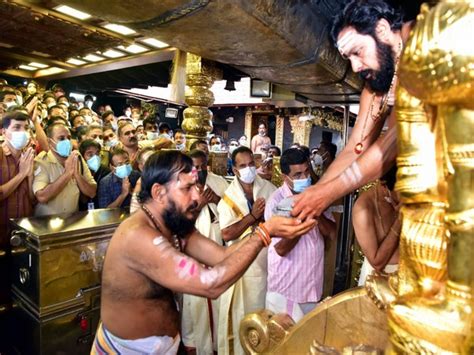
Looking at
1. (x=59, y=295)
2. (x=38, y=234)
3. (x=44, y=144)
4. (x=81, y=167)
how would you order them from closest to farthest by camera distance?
(x=38, y=234) → (x=59, y=295) → (x=81, y=167) → (x=44, y=144)

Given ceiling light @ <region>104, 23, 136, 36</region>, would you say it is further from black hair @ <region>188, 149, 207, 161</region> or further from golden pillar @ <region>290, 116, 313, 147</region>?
golden pillar @ <region>290, 116, 313, 147</region>

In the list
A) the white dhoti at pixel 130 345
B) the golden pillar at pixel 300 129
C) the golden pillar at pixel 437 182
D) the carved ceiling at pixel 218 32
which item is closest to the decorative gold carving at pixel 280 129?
the golden pillar at pixel 300 129

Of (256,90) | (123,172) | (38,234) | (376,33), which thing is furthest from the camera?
(256,90)

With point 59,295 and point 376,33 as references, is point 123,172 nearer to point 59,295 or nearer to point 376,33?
point 59,295

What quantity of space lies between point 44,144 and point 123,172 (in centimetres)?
138

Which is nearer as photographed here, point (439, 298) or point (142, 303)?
point (439, 298)

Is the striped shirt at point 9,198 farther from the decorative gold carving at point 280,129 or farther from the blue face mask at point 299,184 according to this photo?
the decorative gold carving at point 280,129

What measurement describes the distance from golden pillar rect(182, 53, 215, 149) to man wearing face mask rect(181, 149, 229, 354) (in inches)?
20.9

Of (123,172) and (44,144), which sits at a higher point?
(44,144)

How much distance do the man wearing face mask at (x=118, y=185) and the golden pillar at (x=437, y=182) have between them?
3739 mm

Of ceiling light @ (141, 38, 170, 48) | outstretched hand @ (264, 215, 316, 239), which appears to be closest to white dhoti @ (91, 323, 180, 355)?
outstretched hand @ (264, 215, 316, 239)

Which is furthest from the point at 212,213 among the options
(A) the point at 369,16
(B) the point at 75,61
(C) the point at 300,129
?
(C) the point at 300,129

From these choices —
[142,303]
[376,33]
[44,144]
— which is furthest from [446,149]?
[44,144]

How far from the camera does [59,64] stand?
8.33m
